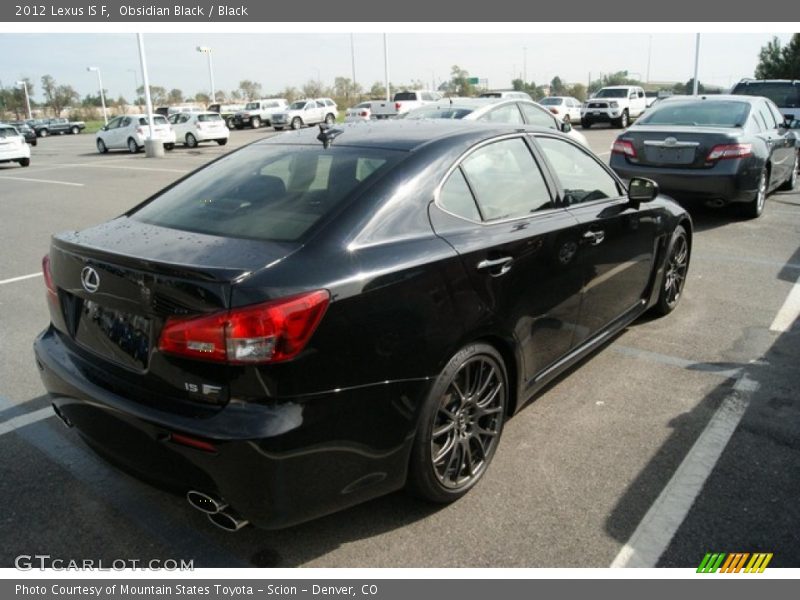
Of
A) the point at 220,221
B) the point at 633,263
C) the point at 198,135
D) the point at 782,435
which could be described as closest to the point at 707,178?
the point at 633,263

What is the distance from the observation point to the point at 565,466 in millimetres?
3307

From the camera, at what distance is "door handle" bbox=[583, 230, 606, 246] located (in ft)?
12.4

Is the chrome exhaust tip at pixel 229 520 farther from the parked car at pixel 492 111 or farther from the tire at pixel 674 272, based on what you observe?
the parked car at pixel 492 111

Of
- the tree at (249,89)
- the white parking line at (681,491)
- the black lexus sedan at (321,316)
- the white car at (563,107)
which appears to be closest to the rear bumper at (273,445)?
the black lexus sedan at (321,316)

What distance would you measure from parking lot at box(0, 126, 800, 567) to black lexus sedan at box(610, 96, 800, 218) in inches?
149

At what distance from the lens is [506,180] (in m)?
3.46

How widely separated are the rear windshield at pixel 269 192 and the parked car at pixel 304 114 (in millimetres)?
37125

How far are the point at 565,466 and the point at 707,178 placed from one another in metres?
6.29

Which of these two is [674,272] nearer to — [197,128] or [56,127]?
[197,128]

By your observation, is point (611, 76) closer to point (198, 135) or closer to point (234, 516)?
point (198, 135)

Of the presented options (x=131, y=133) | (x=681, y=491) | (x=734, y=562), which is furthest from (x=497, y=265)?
(x=131, y=133)

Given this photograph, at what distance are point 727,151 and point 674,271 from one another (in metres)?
3.73

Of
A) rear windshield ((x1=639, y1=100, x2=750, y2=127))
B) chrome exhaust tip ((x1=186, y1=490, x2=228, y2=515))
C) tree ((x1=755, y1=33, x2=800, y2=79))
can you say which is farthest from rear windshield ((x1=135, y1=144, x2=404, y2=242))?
tree ((x1=755, y1=33, x2=800, y2=79))
